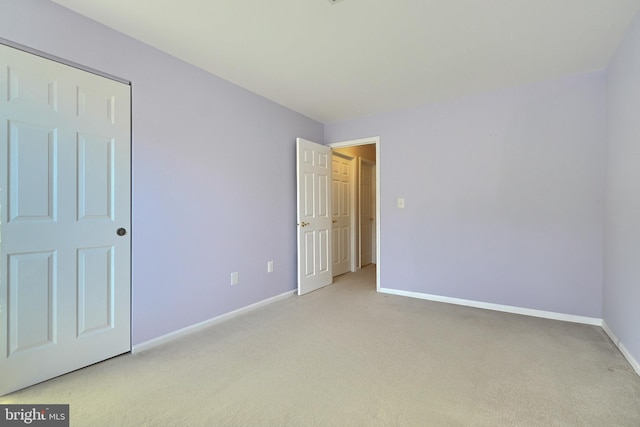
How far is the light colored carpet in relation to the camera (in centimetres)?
150

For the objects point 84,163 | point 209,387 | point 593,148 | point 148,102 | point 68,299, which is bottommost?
point 209,387

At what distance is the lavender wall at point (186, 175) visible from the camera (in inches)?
78.6

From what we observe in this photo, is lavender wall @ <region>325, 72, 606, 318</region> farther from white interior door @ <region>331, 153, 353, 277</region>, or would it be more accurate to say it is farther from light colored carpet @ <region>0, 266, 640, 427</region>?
white interior door @ <region>331, 153, 353, 277</region>

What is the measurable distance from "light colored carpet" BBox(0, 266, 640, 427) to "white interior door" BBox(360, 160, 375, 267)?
9.96 feet

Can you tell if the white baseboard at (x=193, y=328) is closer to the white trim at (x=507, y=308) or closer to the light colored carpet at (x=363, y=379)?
the light colored carpet at (x=363, y=379)

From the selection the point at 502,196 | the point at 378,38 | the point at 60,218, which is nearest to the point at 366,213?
the point at 502,196

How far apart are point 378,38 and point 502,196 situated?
2.13 metres

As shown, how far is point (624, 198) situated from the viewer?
2.16 metres

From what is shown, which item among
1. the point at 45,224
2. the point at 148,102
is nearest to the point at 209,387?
the point at 45,224

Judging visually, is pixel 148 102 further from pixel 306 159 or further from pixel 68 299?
pixel 306 159

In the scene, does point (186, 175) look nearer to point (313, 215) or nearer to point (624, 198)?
point (313, 215)

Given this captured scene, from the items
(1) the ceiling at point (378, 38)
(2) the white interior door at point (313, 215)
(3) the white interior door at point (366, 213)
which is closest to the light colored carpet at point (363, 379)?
(2) the white interior door at point (313, 215)

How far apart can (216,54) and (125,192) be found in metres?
1.35

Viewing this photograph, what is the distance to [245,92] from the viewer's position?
A: 312 cm
